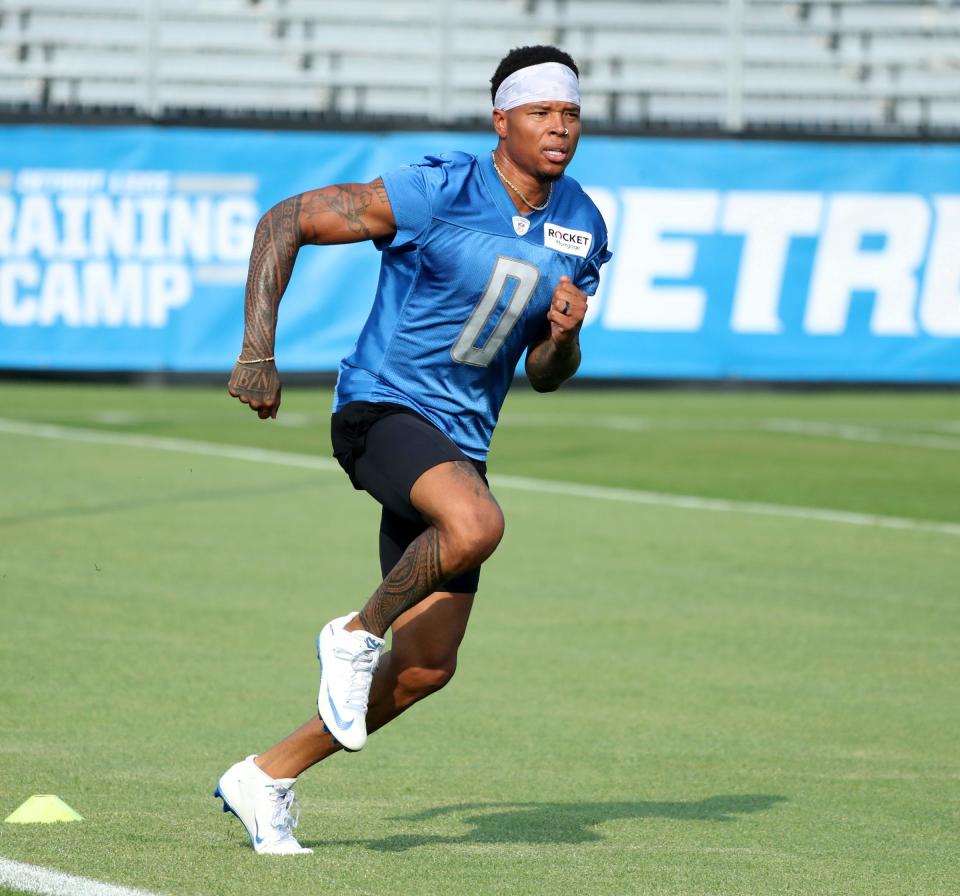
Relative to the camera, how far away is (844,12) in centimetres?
2659

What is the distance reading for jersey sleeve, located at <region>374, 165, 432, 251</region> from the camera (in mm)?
5340

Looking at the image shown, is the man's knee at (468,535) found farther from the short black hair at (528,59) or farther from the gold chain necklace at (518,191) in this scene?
the short black hair at (528,59)

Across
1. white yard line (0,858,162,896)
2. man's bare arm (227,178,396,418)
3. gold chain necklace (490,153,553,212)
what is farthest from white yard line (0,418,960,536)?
white yard line (0,858,162,896)

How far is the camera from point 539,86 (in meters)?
5.49

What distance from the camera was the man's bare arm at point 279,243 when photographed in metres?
5.11

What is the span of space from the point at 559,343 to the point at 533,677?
2965 millimetres

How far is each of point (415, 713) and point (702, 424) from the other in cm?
1186

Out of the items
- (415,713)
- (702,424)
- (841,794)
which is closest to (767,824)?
(841,794)

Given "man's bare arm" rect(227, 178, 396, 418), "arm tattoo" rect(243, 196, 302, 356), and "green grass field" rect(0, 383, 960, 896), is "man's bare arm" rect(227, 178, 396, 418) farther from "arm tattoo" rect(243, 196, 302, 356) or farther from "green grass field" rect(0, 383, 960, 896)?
"green grass field" rect(0, 383, 960, 896)

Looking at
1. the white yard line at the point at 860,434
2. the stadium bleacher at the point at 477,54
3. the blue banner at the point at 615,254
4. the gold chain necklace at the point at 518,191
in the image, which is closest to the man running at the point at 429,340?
the gold chain necklace at the point at 518,191

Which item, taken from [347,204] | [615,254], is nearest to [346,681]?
[347,204]

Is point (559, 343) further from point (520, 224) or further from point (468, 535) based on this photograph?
point (468, 535)

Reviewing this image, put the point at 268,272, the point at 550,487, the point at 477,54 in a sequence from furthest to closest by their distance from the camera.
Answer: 1. the point at 477,54
2. the point at 550,487
3. the point at 268,272

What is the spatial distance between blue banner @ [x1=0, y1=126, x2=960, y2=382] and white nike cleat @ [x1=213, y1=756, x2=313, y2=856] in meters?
15.6
